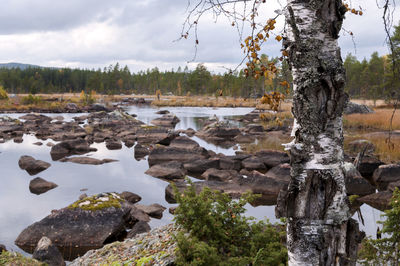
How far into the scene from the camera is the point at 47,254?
6879 mm

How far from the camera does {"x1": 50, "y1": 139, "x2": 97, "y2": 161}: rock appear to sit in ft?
66.1

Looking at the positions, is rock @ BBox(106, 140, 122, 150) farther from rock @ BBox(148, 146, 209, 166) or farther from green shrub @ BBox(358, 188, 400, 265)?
green shrub @ BBox(358, 188, 400, 265)

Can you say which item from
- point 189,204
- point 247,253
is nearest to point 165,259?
point 189,204

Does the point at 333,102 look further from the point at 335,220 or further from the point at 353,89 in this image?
the point at 353,89

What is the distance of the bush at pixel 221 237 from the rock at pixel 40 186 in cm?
1015

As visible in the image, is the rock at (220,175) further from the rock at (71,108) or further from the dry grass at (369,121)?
the rock at (71,108)

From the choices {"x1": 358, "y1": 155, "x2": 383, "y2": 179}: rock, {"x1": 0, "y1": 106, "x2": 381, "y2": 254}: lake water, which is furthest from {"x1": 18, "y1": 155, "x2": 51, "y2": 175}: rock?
→ {"x1": 358, "y1": 155, "x2": 383, "y2": 179}: rock

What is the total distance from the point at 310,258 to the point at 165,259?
278 cm

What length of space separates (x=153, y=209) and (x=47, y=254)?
13.7 feet

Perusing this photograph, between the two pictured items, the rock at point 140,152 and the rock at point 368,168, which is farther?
the rock at point 140,152

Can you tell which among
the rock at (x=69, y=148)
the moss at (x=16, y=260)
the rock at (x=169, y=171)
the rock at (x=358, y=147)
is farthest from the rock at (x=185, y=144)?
the moss at (x=16, y=260)

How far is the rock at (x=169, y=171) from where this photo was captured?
14.8 m

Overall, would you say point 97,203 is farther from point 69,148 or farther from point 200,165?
point 69,148

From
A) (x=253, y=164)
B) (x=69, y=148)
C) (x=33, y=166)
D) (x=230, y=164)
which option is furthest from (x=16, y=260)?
(x=69, y=148)
